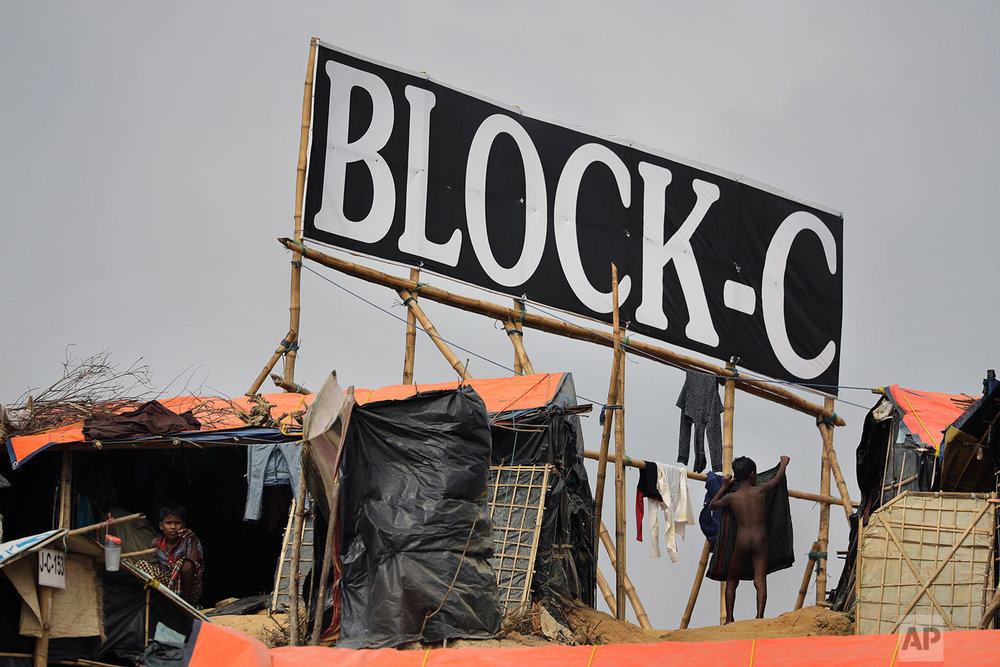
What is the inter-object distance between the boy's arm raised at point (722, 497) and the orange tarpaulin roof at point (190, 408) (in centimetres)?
455

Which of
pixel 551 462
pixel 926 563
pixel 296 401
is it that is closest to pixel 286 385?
pixel 296 401

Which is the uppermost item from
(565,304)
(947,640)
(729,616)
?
(565,304)

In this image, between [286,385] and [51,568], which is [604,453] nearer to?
[286,385]

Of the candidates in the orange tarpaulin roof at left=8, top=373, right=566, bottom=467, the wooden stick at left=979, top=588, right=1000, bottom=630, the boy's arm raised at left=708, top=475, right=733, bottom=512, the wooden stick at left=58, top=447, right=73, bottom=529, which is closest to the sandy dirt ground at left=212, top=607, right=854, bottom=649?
the boy's arm raised at left=708, top=475, right=733, bottom=512

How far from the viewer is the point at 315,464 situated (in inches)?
328

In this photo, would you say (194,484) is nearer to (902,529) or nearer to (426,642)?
(426,642)

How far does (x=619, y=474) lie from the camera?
1286 centimetres

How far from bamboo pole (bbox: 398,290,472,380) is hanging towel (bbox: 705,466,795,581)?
130 inches

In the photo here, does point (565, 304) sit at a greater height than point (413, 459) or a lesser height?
greater

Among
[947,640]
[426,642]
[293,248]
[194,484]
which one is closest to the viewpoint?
[947,640]

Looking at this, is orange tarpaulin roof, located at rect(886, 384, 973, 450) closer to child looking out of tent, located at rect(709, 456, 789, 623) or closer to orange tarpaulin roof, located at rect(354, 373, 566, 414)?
child looking out of tent, located at rect(709, 456, 789, 623)

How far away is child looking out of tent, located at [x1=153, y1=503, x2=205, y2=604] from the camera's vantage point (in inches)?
433

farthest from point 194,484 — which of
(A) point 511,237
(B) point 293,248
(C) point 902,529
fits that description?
(C) point 902,529

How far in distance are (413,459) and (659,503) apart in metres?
5.97
